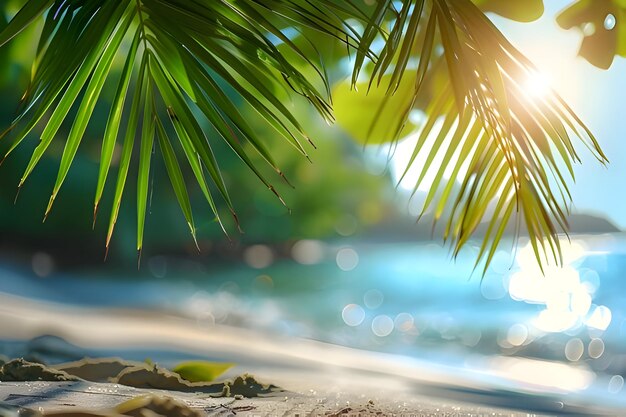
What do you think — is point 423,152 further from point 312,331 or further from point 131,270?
point 131,270

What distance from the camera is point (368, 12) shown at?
1.45 m

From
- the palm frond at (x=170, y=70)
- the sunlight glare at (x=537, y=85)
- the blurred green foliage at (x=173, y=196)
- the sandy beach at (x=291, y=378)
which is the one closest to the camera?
the palm frond at (x=170, y=70)

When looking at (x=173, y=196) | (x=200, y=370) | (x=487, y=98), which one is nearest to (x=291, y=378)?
(x=200, y=370)

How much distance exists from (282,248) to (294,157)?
93 centimetres

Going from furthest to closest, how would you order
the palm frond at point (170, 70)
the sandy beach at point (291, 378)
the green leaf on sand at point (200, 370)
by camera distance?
1. the green leaf on sand at point (200, 370)
2. the sandy beach at point (291, 378)
3. the palm frond at point (170, 70)

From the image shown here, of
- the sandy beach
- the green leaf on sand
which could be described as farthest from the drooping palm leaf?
the green leaf on sand

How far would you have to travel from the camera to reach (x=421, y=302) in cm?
454

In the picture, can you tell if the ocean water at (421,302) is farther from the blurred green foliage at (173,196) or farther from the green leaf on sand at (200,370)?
the green leaf on sand at (200,370)

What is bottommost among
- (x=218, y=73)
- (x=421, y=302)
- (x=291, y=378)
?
(x=291, y=378)

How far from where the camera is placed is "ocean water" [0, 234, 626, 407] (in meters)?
3.05

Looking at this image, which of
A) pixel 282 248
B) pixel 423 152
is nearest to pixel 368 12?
pixel 423 152

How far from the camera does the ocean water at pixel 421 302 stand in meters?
3.05

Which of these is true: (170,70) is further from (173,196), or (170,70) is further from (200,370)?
(173,196)

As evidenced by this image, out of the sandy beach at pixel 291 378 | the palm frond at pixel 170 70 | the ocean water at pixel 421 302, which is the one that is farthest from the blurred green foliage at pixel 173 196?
the palm frond at pixel 170 70
